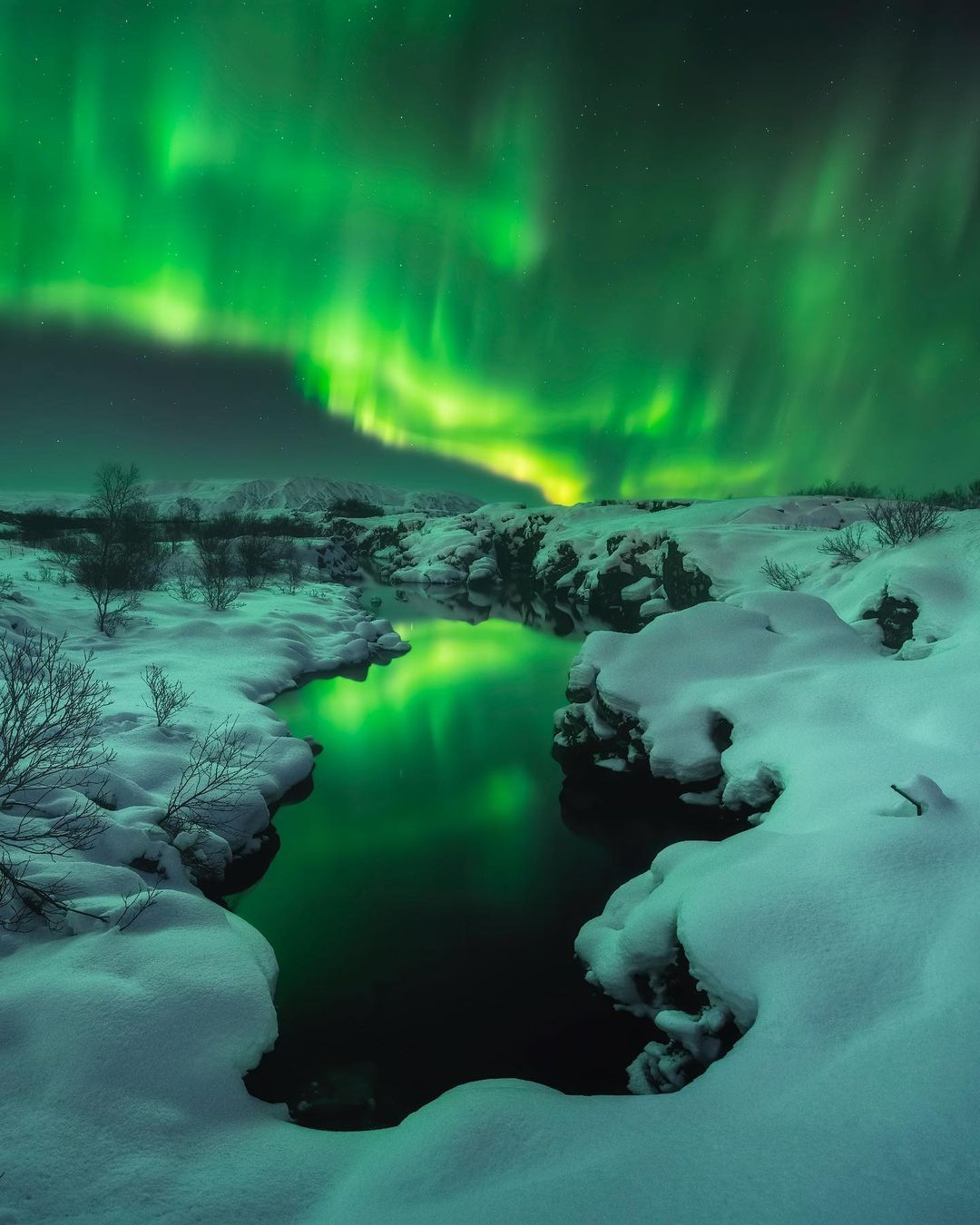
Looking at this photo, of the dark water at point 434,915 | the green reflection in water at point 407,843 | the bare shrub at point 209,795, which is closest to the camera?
the dark water at point 434,915

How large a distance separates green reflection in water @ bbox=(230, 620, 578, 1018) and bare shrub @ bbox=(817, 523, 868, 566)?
14.3m

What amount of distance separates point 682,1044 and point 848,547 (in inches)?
990

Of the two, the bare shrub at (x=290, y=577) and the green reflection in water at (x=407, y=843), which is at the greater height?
the green reflection in water at (x=407, y=843)

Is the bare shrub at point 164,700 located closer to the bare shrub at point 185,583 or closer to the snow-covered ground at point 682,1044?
the snow-covered ground at point 682,1044

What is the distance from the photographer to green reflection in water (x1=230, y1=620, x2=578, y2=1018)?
824 cm

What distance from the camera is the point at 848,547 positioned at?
2511 cm

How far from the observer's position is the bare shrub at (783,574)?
2614 cm

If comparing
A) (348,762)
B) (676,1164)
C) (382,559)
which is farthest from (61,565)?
(382,559)

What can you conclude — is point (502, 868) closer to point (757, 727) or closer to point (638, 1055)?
point (638, 1055)

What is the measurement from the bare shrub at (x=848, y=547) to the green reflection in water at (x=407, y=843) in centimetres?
1426

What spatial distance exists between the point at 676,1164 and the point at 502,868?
719 cm

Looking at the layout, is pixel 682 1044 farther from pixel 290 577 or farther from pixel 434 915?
pixel 290 577

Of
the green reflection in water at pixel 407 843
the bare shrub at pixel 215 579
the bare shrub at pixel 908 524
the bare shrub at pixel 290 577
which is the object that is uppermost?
the bare shrub at pixel 908 524

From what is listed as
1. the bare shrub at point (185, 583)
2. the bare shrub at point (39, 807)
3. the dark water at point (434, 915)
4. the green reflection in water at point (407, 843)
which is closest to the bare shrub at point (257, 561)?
the bare shrub at point (185, 583)
